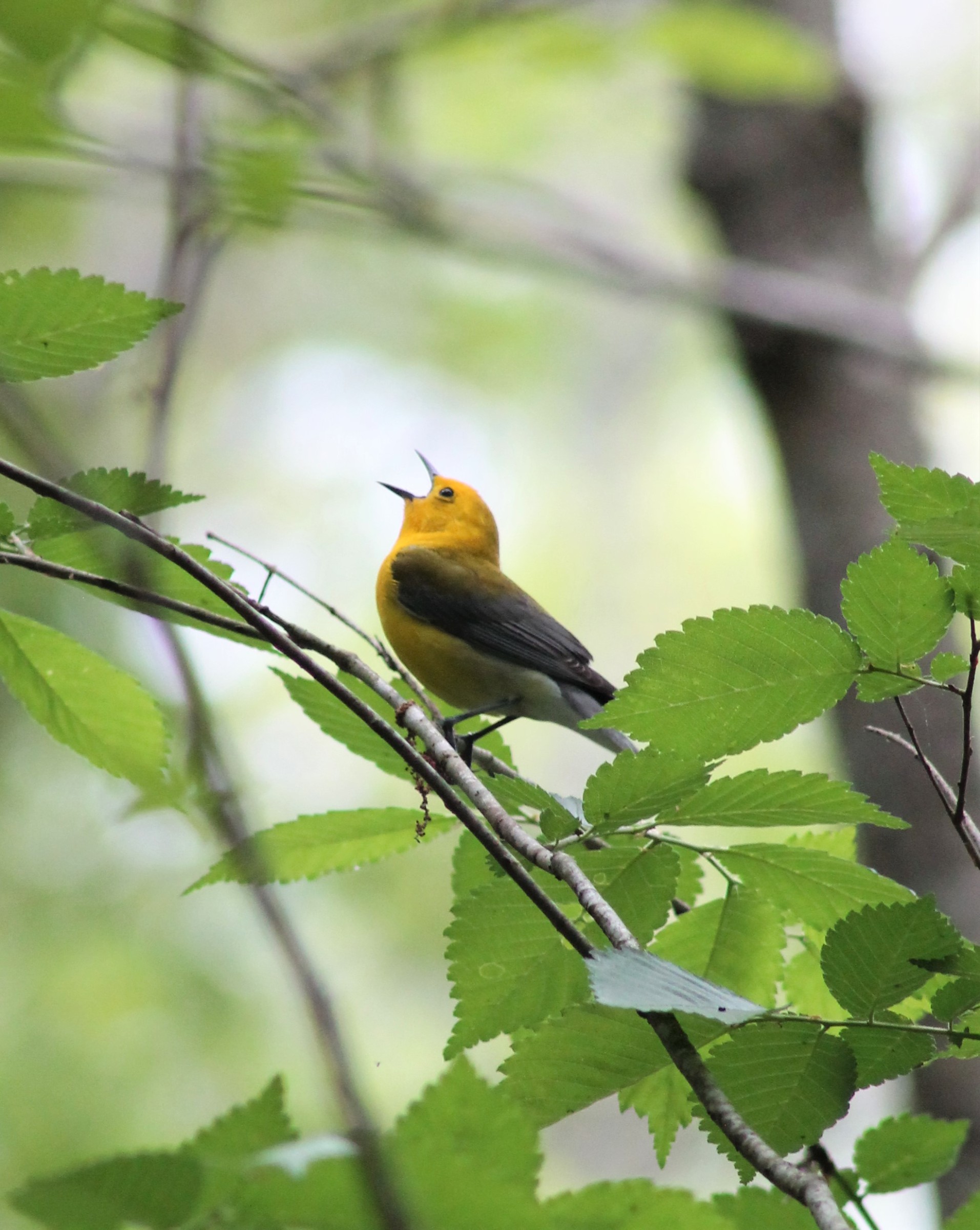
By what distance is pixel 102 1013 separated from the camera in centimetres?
989

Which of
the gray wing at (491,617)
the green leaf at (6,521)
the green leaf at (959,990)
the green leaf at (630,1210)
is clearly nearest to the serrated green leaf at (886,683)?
the green leaf at (959,990)

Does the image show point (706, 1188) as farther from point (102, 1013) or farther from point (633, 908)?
point (633, 908)

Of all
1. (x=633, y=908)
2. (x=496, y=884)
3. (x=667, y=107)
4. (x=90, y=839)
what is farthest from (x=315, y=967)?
Result: (x=667, y=107)

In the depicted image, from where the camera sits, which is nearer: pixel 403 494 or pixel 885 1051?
pixel 885 1051

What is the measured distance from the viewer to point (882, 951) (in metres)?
1.45

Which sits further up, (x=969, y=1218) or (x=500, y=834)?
(x=500, y=834)

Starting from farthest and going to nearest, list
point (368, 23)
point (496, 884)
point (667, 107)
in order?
point (667, 107), point (368, 23), point (496, 884)

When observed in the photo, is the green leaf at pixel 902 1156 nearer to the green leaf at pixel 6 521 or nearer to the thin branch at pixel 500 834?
the thin branch at pixel 500 834

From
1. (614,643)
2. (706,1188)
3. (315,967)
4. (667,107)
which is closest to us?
(315,967)

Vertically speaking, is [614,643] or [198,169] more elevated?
[614,643]

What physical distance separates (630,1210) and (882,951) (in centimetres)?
49

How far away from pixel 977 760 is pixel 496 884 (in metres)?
4.05

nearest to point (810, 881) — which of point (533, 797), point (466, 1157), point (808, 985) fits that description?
point (808, 985)

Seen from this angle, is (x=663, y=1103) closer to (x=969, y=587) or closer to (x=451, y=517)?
(x=969, y=587)
